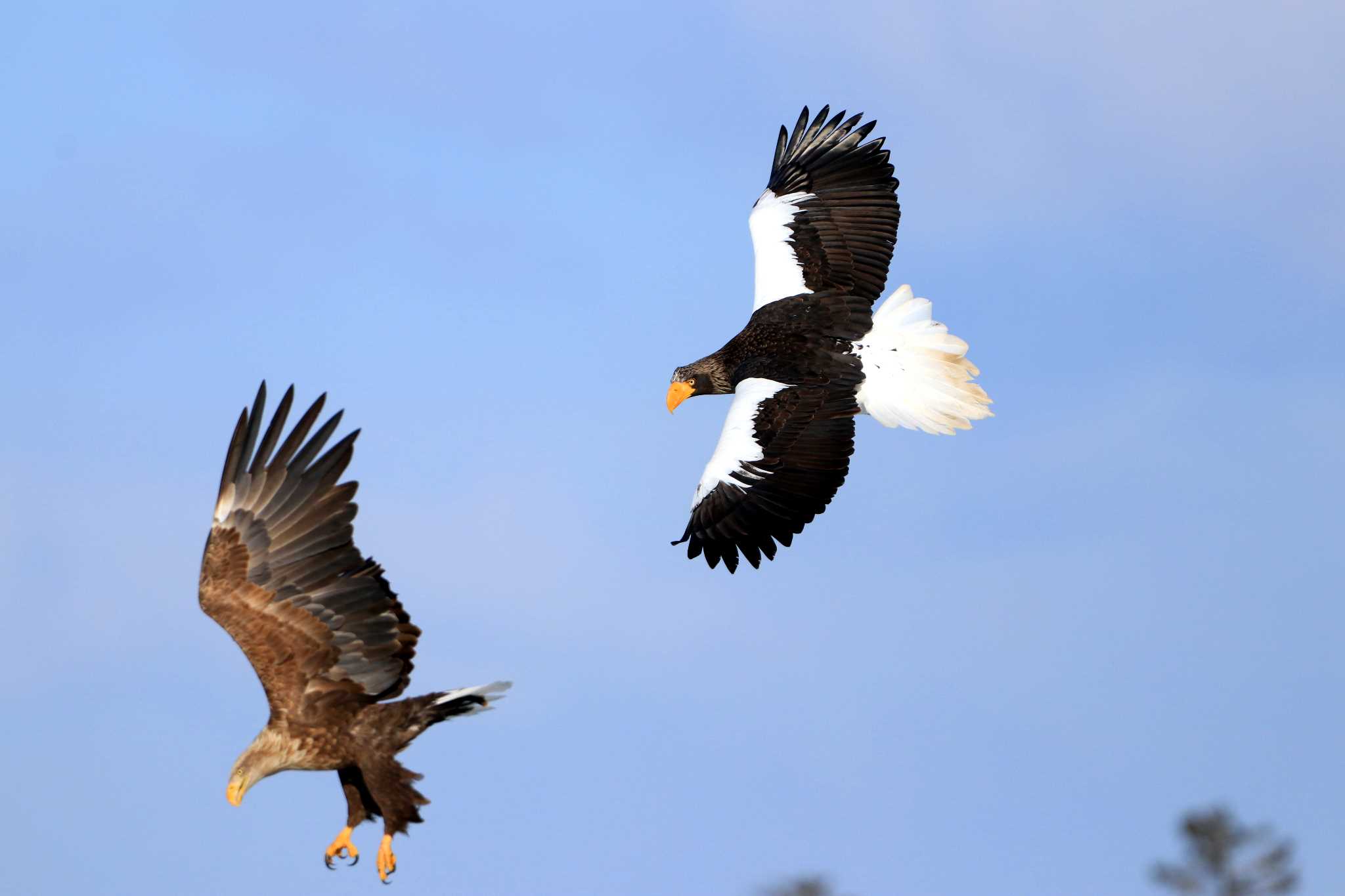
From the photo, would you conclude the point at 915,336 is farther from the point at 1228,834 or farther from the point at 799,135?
the point at 1228,834

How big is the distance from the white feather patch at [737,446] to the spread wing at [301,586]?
8.60ft

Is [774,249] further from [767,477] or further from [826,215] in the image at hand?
[767,477]

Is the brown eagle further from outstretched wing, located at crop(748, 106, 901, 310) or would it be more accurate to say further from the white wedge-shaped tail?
outstretched wing, located at crop(748, 106, 901, 310)

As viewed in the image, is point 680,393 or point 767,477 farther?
Result: point 680,393

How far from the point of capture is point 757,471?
10.6 meters

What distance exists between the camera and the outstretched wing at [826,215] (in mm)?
12086

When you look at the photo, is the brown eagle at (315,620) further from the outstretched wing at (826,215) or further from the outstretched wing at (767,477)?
the outstretched wing at (826,215)

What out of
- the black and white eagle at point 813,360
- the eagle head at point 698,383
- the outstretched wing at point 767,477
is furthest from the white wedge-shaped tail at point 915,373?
the eagle head at point 698,383

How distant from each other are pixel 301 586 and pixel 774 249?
492cm

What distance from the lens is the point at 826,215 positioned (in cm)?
1238

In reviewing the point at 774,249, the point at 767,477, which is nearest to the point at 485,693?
the point at 767,477

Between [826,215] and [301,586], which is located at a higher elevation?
[826,215]

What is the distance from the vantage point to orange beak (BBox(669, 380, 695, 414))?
12.3m

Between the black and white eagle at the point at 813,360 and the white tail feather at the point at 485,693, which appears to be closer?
the white tail feather at the point at 485,693
